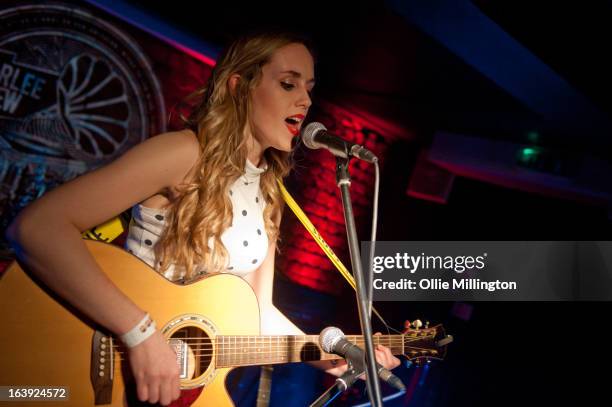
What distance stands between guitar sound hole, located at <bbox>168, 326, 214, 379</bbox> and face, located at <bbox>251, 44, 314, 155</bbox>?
862mm

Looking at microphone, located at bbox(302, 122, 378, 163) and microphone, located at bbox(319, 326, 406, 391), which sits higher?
microphone, located at bbox(302, 122, 378, 163)

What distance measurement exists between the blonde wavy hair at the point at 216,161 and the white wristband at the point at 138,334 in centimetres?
33

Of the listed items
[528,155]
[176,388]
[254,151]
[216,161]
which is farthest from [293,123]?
[528,155]

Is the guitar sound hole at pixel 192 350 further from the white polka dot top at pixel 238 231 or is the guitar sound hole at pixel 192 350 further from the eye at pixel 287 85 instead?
the eye at pixel 287 85

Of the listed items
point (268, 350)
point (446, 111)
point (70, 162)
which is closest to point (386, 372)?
point (268, 350)

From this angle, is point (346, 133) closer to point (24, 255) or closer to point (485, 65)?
point (485, 65)

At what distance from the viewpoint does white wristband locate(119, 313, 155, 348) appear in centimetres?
148

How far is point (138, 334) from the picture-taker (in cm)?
149

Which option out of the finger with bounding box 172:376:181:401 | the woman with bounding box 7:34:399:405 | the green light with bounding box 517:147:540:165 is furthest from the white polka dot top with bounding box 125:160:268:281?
the green light with bounding box 517:147:540:165

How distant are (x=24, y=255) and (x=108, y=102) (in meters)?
1.82

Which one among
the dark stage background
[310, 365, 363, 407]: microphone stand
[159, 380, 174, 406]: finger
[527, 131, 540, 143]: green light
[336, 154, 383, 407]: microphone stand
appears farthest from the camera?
[527, 131, 540, 143]: green light

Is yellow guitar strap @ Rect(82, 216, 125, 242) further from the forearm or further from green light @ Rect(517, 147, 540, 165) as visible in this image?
green light @ Rect(517, 147, 540, 165)

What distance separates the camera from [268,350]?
184 centimetres

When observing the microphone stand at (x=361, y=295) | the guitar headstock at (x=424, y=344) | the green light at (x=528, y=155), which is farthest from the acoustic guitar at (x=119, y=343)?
the green light at (x=528, y=155)
